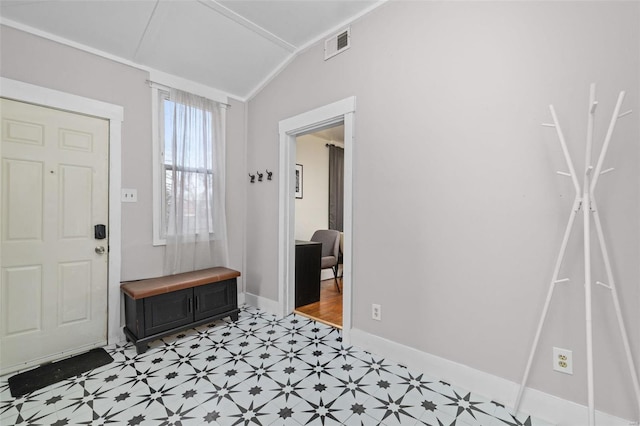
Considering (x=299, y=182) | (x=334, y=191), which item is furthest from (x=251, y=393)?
(x=334, y=191)

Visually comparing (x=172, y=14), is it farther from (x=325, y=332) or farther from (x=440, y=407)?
(x=440, y=407)

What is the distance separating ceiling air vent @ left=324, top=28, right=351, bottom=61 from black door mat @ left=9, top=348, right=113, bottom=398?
126 inches

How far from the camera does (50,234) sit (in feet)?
7.28

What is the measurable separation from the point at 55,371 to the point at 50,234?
102 cm

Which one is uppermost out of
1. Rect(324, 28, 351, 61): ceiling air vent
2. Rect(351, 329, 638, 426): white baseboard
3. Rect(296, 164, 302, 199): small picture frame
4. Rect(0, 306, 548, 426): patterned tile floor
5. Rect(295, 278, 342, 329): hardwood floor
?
Rect(324, 28, 351, 61): ceiling air vent

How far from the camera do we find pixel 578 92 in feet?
4.98

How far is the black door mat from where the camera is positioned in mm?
1881

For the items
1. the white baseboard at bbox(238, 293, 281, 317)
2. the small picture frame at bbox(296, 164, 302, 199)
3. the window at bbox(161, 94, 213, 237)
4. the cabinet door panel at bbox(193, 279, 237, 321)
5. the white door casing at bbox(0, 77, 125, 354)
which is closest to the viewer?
the white door casing at bbox(0, 77, 125, 354)

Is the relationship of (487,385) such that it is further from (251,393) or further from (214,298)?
(214,298)

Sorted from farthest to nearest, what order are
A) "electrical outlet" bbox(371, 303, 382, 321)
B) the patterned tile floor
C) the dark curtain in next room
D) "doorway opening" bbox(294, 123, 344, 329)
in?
the dark curtain in next room → "doorway opening" bbox(294, 123, 344, 329) → "electrical outlet" bbox(371, 303, 382, 321) → the patterned tile floor

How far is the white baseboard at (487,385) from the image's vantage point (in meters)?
1.51

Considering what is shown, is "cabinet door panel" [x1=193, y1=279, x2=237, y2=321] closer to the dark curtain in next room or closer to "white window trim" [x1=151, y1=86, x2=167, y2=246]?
"white window trim" [x1=151, y1=86, x2=167, y2=246]

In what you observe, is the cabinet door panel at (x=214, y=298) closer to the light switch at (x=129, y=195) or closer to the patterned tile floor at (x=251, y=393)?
the patterned tile floor at (x=251, y=393)

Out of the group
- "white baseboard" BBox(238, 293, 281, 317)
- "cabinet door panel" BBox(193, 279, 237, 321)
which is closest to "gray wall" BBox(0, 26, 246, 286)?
"cabinet door panel" BBox(193, 279, 237, 321)
